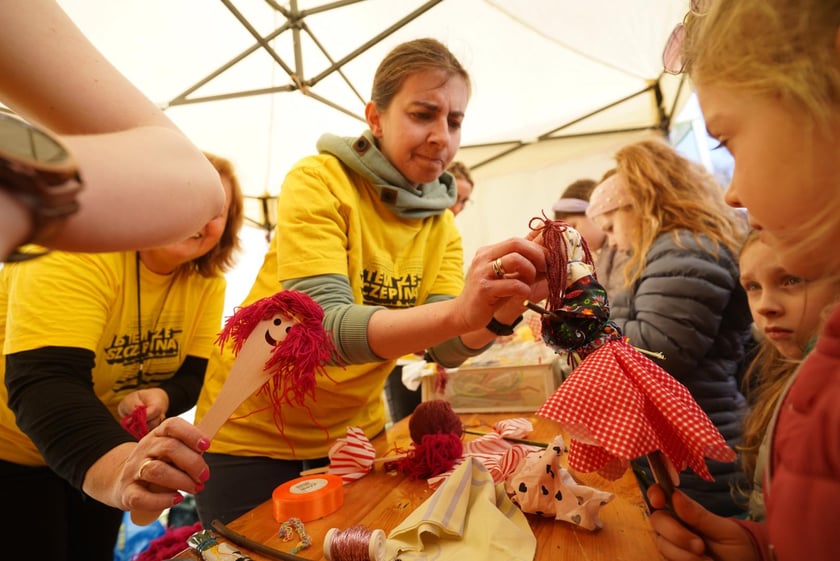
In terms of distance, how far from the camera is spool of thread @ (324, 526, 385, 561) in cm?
50

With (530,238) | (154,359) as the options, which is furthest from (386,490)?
(154,359)

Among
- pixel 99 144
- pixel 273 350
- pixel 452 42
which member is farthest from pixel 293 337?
pixel 452 42

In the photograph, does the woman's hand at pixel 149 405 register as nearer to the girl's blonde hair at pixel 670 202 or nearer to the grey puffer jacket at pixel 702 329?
the grey puffer jacket at pixel 702 329

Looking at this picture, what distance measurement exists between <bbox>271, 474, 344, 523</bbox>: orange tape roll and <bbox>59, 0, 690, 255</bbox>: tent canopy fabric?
1637mm

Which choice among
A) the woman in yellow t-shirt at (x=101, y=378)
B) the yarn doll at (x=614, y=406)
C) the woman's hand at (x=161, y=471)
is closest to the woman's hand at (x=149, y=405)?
the woman in yellow t-shirt at (x=101, y=378)

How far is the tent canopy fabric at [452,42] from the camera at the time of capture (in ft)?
6.84

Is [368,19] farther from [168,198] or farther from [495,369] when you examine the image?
[168,198]

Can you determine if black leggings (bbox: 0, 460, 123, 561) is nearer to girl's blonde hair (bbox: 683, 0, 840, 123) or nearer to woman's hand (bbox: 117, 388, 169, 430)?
woman's hand (bbox: 117, 388, 169, 430)

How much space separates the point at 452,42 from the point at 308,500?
155cm

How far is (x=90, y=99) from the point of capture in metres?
0.33

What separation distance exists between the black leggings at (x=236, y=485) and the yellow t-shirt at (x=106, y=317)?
0.26m

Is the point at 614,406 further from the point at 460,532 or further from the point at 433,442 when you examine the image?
the point at 433,442

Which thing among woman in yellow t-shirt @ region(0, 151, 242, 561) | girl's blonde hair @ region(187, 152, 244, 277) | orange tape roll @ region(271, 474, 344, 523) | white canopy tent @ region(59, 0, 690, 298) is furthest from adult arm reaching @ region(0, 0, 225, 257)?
white canopy tent @ region(59, 0, 690, 298)

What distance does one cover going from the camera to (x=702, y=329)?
88 centimetres
